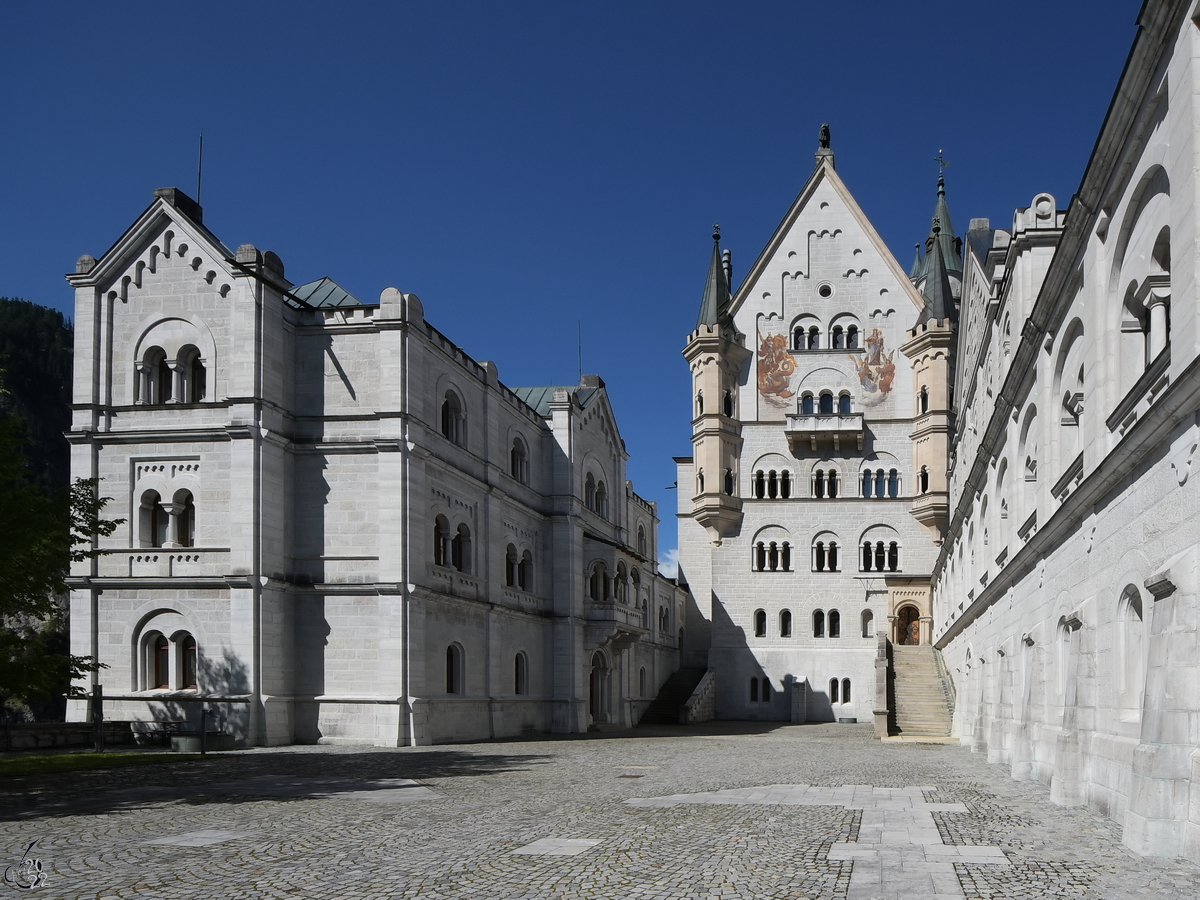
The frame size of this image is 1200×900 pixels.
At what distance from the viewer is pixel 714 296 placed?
68.4 metres

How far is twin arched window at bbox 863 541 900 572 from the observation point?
66.1 meters

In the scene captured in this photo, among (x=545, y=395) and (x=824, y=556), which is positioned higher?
(x=545, y=395)

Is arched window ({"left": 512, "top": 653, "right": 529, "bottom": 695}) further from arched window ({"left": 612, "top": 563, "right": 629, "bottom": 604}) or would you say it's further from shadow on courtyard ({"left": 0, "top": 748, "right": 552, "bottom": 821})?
shadow on courtyard ({"left": 0, "top": 748, "right": 552, "bottom": 821})

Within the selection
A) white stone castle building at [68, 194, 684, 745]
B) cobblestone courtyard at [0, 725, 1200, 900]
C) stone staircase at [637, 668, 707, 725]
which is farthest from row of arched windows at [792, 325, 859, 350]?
cobblestone courtyard at [0, 725, 1200, 900]

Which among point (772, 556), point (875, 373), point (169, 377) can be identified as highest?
point (875, 373)

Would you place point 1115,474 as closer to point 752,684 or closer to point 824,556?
point 824,556

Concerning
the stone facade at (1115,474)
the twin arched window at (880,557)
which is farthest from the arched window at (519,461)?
the stone facade at (1115,474)

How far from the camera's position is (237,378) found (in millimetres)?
36562

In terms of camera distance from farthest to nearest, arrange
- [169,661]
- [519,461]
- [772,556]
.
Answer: [772,556], [519,461], [169,661]

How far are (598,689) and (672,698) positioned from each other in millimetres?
11144

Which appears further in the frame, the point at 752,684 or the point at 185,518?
the point at 752,684

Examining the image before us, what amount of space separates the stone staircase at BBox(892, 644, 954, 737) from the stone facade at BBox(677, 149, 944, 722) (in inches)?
414

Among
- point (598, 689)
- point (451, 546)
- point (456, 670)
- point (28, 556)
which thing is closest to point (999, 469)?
point (451, 546)

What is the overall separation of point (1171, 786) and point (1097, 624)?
15.8 feet
